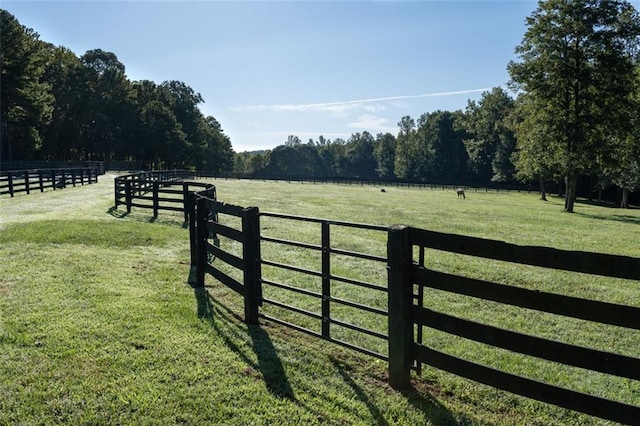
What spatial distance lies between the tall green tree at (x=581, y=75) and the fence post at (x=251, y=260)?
32.7m

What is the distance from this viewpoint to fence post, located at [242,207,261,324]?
5.79 m

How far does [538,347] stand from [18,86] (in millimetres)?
58295

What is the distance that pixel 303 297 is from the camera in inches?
298

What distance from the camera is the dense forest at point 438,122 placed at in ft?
106

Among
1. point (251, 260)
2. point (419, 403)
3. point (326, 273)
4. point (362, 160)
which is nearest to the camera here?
point (419, 403)

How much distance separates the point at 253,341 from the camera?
542cm

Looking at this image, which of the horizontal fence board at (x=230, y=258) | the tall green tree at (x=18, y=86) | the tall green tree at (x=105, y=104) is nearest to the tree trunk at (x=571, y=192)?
the horizontal fence board at (x=230, y=258)

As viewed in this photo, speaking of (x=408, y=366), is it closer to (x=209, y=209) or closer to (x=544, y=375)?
(x=544, y=375)

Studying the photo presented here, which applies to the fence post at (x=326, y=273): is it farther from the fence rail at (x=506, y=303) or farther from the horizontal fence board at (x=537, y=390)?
the horizontal fence board at (x=537, y=390)

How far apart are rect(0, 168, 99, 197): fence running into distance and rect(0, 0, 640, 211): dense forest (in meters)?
21.6

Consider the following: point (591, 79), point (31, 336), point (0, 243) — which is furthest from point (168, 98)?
point (31, 336)

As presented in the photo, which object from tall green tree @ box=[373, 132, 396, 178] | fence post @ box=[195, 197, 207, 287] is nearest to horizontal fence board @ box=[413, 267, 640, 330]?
fence post @ box=[195, 197, 207, 287]

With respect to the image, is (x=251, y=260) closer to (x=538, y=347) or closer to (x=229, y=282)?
(x=229, y=282)

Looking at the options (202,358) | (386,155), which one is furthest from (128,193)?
(386,155)
